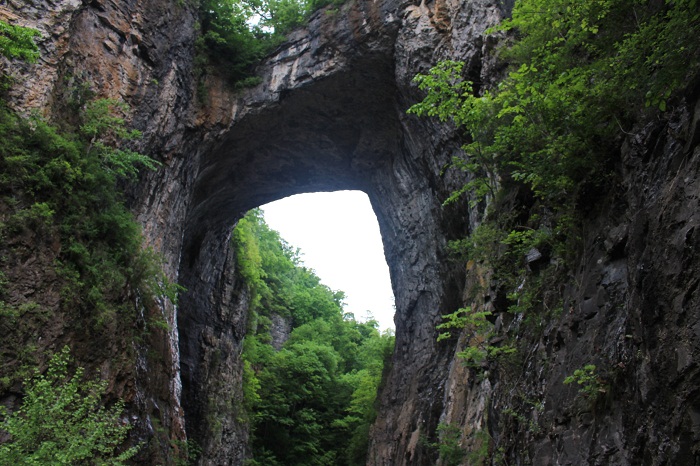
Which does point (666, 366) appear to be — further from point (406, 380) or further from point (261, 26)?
point (261, 26)

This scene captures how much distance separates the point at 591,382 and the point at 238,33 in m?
15.2

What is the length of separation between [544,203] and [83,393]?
7284mm

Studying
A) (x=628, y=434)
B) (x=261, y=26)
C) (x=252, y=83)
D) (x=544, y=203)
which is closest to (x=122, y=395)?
(x=544, y=203)

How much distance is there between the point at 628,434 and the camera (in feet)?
12.1

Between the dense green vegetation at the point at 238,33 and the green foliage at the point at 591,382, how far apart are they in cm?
1380

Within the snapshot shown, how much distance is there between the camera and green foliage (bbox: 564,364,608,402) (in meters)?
4.14

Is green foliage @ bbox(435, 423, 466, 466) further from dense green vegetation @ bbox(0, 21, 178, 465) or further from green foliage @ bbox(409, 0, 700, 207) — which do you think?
dense green vegetation @ bbox(0, 21, 178, 465)

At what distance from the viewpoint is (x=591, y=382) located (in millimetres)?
4238

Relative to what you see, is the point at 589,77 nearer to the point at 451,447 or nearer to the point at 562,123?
the point at 562,123

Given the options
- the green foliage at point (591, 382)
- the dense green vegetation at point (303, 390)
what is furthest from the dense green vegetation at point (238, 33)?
the green foliage at point (591, 382)

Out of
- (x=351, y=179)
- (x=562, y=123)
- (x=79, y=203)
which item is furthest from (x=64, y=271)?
(x=351, y=179)

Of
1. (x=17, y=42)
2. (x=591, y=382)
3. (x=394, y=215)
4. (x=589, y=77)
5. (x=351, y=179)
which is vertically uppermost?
(x=351, y=179)

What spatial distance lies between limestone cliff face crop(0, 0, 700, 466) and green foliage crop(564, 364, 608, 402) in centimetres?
13

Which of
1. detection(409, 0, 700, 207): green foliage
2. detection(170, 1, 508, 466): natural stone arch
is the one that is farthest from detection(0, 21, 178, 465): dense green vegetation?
detection(409, 0, 700, 207): green foliage
